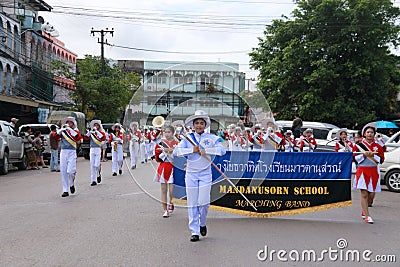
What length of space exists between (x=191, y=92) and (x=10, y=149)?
1190 centimetres

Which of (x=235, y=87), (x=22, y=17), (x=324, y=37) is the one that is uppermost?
(x=22, y=17)

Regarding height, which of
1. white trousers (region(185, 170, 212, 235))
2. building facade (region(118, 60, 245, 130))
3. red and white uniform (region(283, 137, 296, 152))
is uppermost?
building facade (region(118, 60, 245, 130))

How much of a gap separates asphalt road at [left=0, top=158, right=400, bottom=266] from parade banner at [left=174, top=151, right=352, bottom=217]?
0.28 meters

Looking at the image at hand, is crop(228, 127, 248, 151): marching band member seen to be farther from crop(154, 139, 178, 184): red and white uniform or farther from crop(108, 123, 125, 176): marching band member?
crop(108, 123, 125, 176): marching band member

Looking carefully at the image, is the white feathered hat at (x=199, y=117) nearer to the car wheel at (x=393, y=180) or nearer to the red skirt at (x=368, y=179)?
the red skirt at (x=368, y=179)

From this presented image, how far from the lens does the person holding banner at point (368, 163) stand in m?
8.89

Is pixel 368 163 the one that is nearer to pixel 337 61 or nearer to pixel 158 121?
pixel 158 121

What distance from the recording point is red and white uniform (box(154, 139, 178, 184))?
8.91m

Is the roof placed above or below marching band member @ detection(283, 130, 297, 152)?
above

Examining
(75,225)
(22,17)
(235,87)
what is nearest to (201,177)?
(235,87)

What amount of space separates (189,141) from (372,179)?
378 cm

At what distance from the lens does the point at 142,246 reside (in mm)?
6676

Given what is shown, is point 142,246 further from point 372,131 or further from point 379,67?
point 379,67

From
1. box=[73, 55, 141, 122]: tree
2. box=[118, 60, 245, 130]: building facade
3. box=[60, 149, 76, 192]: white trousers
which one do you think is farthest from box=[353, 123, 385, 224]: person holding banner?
box=[73, 55, 141, 122]: tree
